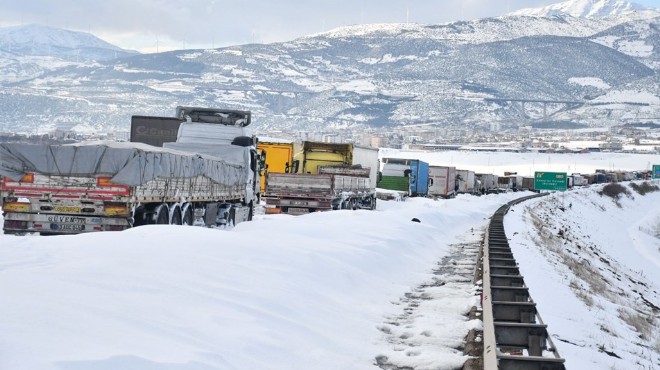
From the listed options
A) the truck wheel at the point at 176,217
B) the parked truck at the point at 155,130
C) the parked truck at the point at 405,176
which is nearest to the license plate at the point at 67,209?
the truck wheel at the point at 176,217

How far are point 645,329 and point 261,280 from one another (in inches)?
339

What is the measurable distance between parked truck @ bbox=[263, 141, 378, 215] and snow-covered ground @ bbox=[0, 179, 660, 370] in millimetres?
15923

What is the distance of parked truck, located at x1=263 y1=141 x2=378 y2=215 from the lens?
35031mm

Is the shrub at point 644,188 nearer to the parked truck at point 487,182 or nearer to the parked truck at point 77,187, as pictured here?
the parked truck at point 487,182

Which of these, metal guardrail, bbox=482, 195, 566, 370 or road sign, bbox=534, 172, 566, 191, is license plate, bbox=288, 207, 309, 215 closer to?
metal guardrail, bbox=482, 195, 566, 370

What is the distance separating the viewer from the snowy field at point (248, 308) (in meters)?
6.71

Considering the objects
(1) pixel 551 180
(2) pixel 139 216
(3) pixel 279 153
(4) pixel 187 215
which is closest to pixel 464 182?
(1) pixel 551 180

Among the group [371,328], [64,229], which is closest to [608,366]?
[371,328]

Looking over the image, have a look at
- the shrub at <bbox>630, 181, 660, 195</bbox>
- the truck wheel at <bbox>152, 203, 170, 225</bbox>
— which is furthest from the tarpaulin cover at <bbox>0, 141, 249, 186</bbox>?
the shrub at <bbox>630, 181, 660, 195</bbox>

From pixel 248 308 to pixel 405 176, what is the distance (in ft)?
192

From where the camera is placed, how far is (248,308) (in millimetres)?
9320

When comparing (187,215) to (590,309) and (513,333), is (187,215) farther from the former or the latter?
(513,333)

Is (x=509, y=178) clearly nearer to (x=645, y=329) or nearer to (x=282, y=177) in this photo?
(x=282, y=177)

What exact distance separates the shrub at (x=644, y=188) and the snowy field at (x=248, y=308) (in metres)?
121
